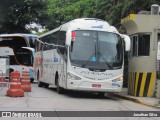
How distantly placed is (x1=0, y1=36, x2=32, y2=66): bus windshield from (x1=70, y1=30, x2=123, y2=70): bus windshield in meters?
15.1

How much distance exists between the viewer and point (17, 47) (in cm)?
3297

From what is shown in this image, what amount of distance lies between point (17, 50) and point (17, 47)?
0.83 feet

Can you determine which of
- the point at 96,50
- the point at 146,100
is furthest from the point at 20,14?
the point at 146,100

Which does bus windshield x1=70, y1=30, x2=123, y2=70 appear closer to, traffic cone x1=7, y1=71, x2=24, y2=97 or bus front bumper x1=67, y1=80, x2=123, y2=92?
bus front bumper x1=67, y1=80, x2=123, y2=92

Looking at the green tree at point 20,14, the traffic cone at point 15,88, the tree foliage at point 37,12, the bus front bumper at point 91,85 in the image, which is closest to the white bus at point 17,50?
the tree foliage at point 37,12

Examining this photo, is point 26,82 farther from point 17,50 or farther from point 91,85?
point 17,50

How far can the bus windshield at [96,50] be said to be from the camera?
1822 cm

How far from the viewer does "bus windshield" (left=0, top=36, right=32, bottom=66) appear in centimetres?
3294

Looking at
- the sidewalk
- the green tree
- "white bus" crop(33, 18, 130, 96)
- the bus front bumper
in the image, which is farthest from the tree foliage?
the bus front bumper

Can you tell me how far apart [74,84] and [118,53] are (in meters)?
2.54

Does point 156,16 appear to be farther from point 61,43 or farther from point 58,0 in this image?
point 58,0

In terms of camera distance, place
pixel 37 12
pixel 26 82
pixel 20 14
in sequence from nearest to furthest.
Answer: pixel 26 82, pixel 37 12, pixel 20 14

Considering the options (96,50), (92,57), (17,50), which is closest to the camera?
(92,57)

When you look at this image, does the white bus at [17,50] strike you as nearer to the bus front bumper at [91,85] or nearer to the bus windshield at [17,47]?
the bus windshield at [17,47]
